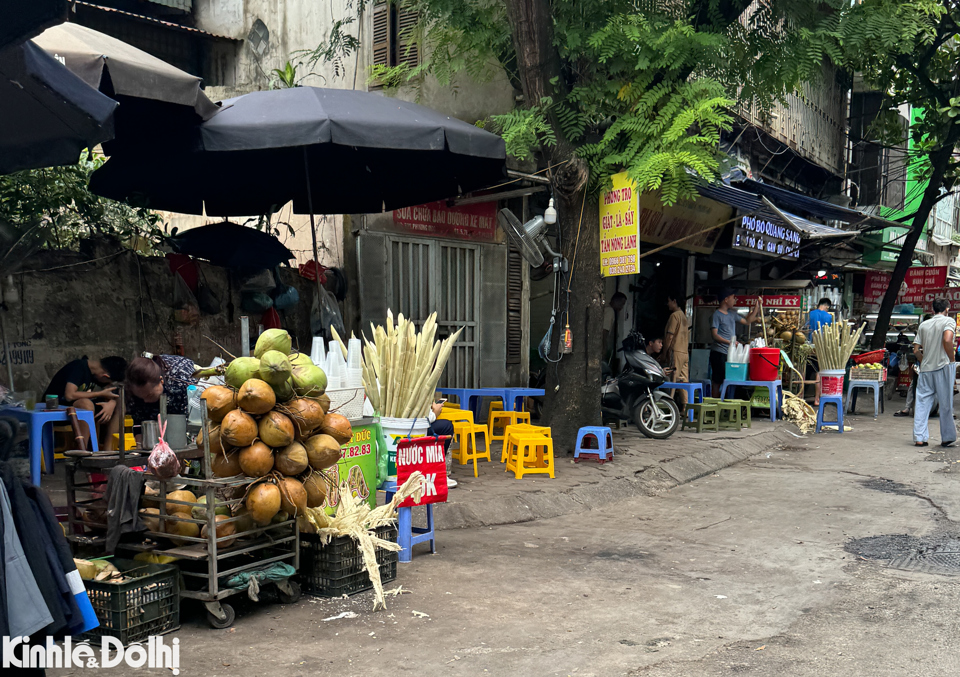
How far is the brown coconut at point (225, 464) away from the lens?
14.6 feet

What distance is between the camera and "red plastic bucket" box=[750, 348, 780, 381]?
43.4ft

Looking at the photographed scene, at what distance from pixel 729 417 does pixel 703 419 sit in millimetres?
816

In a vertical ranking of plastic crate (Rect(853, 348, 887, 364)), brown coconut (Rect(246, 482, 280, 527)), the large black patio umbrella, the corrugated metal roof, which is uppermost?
the corrugated metal roof

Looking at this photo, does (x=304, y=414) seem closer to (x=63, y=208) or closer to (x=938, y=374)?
Result: (x=63, y=208)

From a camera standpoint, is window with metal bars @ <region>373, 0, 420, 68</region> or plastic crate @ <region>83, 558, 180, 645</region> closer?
plastic crate @ <region>83, 558, 180, 645</region>

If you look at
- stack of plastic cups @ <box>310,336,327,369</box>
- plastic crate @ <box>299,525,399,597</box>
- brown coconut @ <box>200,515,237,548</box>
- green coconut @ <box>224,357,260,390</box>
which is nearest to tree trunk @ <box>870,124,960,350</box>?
stack of plastic cups @ <box>310,336,327,369</box>

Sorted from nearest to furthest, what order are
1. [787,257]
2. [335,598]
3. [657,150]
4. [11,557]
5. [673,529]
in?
1. [11,557]
2. [335,598]
3. [673,529]
4. [657,150]
5. [787,257]

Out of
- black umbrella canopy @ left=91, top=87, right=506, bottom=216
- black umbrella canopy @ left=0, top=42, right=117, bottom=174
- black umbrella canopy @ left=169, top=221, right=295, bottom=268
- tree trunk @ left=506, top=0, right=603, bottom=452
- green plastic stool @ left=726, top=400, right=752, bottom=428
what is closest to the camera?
black umbrella canopy @ left=0, top=42, right=117, bottom=174

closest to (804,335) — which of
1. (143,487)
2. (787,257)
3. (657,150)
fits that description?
(787,257)

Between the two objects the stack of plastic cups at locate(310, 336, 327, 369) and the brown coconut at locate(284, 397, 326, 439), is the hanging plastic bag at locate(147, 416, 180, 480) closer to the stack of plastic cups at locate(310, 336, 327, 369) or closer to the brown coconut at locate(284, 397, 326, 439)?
the brown coconut at locate(284, 397, 326, 439)

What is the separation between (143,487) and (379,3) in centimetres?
807

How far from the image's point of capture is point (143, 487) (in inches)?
176

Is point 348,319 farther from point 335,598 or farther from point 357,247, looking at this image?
point 335,598

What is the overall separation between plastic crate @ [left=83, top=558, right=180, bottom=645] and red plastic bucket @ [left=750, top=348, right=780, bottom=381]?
10900 mm
